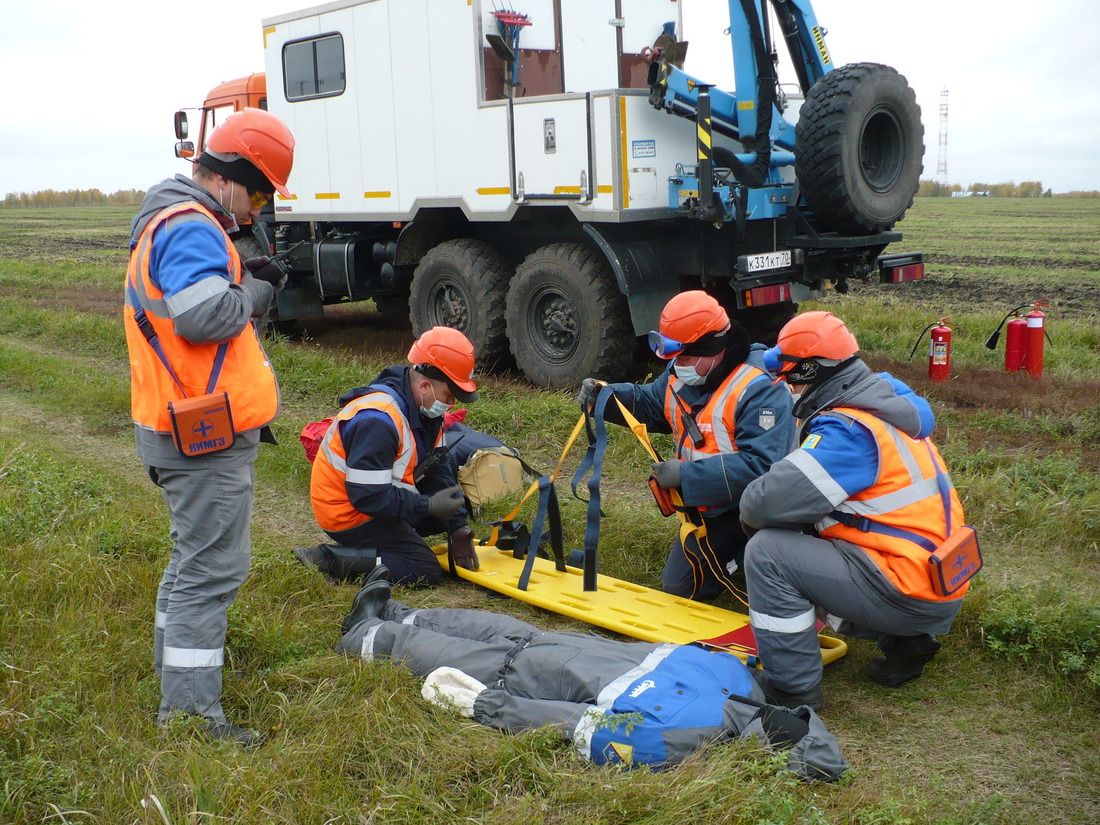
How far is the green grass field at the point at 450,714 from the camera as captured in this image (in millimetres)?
2809

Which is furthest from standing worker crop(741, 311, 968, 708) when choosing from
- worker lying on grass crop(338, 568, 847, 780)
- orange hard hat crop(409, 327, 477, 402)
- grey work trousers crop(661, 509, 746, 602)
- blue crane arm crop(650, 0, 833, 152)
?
blue crane arm crop(650, 0, 833, 152)

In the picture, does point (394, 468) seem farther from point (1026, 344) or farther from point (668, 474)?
point (1026, 344)

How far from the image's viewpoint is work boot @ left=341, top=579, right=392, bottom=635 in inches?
160

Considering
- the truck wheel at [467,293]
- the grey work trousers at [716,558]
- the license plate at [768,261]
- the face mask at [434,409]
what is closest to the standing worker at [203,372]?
the face mask at [434,409]

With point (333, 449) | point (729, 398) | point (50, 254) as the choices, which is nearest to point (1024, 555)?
point (729, 398)

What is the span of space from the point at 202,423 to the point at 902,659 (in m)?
2.64

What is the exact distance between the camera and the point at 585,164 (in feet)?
24.8

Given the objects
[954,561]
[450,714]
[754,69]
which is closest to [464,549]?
[450,714]

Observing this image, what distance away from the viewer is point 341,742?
3107mm

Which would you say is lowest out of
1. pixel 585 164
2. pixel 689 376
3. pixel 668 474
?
pixel 668 474

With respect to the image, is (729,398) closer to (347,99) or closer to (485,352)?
(485,352)

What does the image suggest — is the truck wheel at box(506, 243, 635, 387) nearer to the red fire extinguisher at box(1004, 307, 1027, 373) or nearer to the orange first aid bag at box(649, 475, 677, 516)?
the red fire extinguisher at box(1004, 307, 1027, 373)

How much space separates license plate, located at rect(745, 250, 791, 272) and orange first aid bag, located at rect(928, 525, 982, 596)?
4125mm

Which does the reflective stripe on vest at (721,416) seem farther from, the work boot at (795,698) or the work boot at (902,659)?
the work boot at (795,698)
